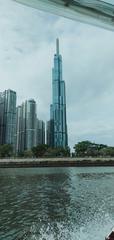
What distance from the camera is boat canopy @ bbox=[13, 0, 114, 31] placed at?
4.56 meters

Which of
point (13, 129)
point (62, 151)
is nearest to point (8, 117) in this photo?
point (13, 129)

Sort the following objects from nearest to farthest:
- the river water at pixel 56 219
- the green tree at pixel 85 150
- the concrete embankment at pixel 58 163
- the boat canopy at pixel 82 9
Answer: the boat canopy at pixel 82 9 → the river water at pixel 56 219 → the concrete embankment at pixel 58 163 → the green tree at pixel 85 150

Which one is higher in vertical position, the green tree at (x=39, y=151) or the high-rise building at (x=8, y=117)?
the high-rise building at (x=8, y=117)

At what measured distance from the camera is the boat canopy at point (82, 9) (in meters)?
4.56

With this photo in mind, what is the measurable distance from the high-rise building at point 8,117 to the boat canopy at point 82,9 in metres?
173

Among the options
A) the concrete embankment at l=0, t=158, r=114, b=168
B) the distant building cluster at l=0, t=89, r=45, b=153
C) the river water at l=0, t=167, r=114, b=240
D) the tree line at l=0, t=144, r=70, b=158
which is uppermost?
the distant building cluster at l=0, t=89, r=45, b=153

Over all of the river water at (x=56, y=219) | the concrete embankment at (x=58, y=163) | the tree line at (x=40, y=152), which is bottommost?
the river water at (x=56, y=219)

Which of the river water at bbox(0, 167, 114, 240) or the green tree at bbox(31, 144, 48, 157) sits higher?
the green tree at bbox(31, 144, 48, 157)

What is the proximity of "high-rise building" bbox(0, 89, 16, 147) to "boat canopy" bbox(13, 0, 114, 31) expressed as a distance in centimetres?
17302

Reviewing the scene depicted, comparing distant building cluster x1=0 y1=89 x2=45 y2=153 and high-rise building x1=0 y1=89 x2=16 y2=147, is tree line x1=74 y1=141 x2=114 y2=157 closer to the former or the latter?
distant building cluster x1=0 y1=89 x2=45 y2=153

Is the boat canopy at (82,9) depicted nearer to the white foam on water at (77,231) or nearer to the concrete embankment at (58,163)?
the white foam on water at (77,231)

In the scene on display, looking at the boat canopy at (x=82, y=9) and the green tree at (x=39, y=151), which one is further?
the green tree at (x=39, y=151)

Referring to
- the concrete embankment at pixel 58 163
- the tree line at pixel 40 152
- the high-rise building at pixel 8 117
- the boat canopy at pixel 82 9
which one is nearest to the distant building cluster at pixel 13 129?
the high-rise building at pixel 8 117

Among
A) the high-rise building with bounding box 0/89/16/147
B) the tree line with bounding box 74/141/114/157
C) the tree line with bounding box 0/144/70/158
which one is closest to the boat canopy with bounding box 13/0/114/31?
the tree line with bounding box 0/144/70/158
